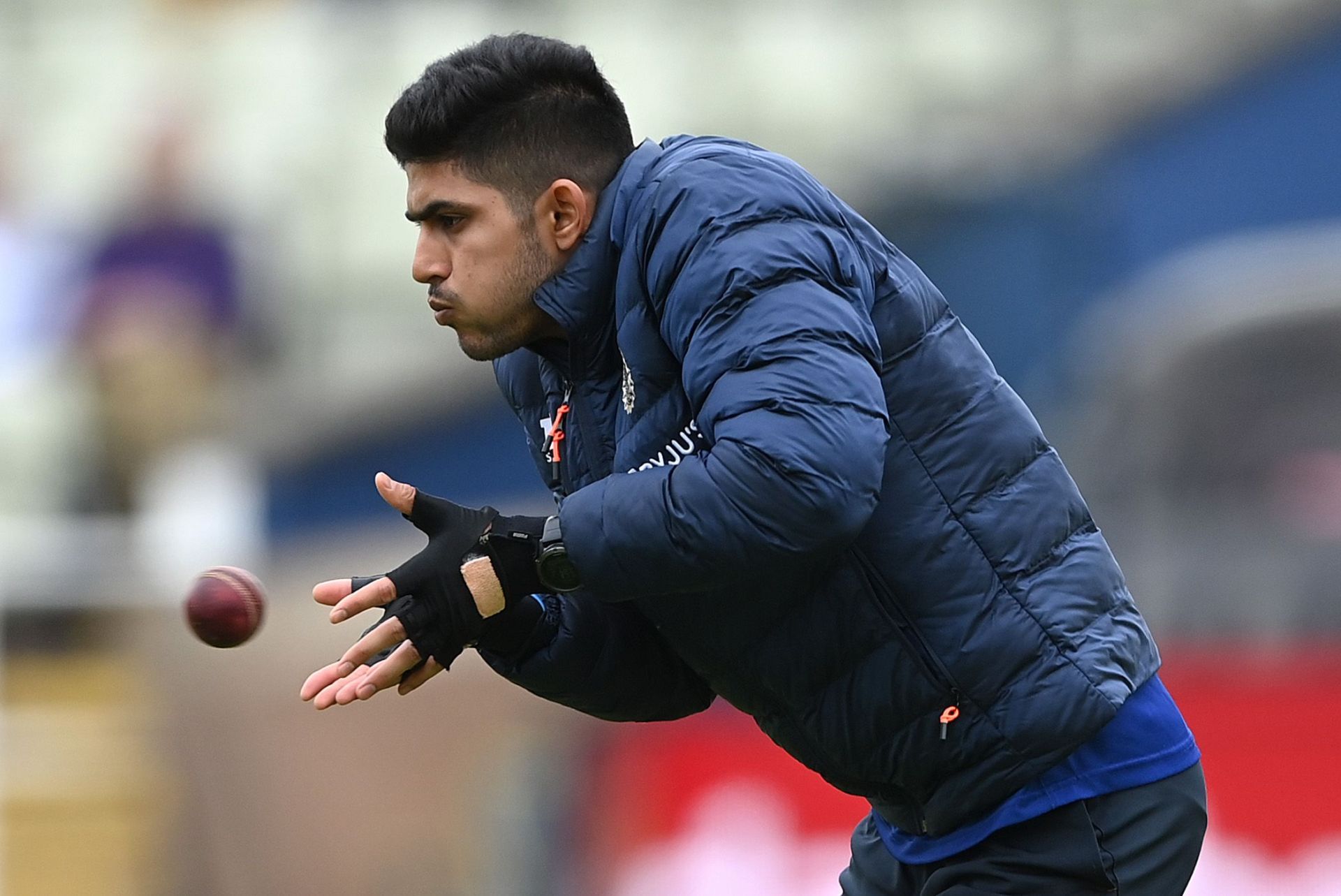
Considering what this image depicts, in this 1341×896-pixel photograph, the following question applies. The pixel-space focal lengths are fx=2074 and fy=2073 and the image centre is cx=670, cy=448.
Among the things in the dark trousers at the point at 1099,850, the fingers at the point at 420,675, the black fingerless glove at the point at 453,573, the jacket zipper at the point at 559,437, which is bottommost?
the dark trousers at the point at 1099,850

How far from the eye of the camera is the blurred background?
6.57m

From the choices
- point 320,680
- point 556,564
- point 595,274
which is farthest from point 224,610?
point 595,274

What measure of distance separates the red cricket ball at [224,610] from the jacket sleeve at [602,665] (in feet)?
1.45

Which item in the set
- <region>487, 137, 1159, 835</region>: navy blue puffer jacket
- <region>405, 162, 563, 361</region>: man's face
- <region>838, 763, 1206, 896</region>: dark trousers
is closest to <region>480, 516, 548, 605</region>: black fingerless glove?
<region>487, 137, 1159, 835</region>: navy blue puffer jacket

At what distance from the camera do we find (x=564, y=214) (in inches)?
132

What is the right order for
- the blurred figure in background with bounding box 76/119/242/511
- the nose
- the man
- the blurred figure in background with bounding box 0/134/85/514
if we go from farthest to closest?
the blurred figure in background with bounding box 0/134/85/514
the blurred figure in background with bounding box 76/119/242/511
the nose
the man

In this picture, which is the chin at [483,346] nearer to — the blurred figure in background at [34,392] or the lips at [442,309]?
the lips at [442,309]

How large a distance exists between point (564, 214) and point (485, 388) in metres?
5.01

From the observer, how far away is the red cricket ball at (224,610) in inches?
136

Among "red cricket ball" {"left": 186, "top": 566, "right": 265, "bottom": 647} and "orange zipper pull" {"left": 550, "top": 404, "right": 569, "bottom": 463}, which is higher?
"orange zipper pull" {"left": 550, "top": 404, "right": 569, "bottom": 463}

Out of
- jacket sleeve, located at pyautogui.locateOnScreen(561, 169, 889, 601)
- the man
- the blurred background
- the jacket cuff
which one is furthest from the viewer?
the blurred background

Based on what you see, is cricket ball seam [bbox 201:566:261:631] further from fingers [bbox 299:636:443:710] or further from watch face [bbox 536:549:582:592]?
watch face [bbox 536:549:582:592]

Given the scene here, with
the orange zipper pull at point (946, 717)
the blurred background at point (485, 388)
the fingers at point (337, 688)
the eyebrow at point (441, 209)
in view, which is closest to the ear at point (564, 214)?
the eyebrow at point (441, 209)

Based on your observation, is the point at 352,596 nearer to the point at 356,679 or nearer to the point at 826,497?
the point at 356,679
